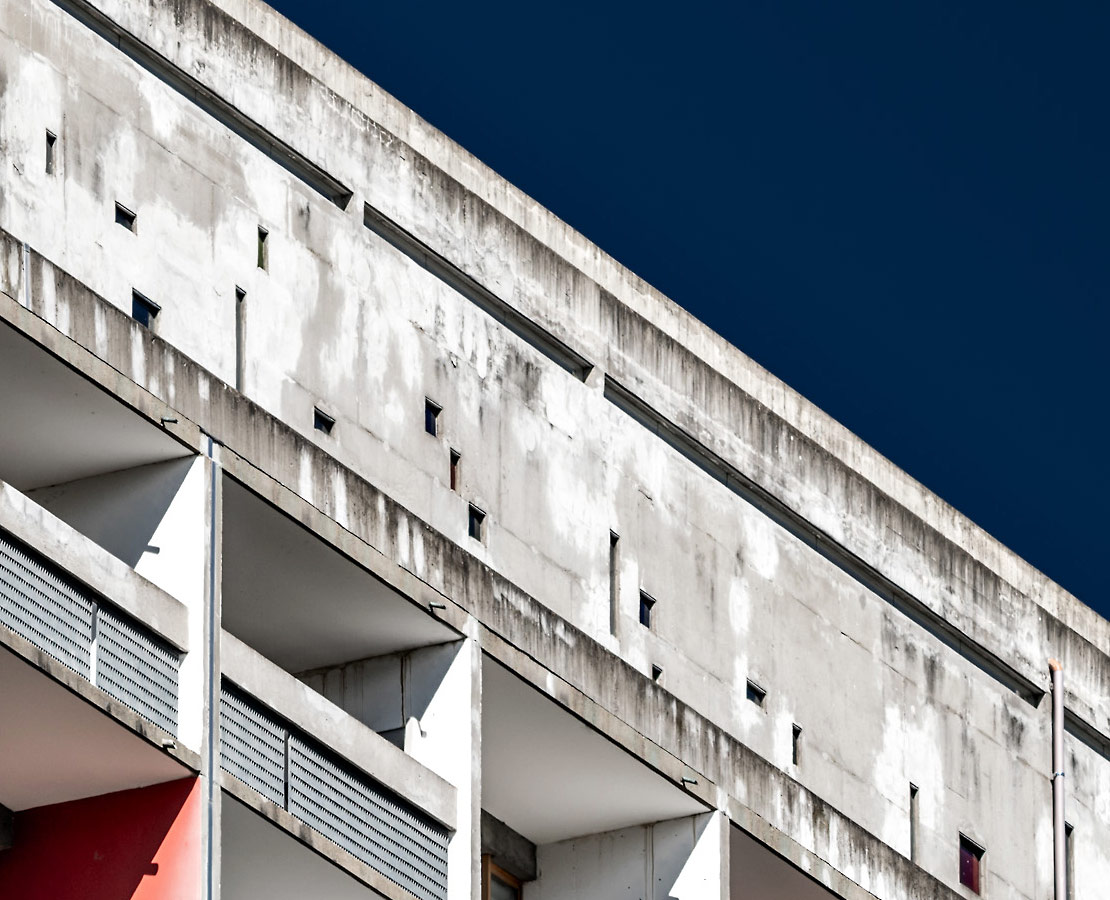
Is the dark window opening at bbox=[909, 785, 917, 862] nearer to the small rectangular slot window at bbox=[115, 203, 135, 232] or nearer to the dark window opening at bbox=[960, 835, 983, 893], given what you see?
the dark window opening at bbox=[960, 835, 983, 893]

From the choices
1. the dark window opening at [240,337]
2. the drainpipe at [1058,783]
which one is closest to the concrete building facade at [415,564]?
the dark window opening at [240,337]

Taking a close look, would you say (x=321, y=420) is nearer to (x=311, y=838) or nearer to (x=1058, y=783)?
(x=311, y=838)

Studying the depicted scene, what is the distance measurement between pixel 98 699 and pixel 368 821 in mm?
3342

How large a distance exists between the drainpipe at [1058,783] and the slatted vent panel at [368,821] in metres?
11.5

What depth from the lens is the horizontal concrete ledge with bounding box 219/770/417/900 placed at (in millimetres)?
30125

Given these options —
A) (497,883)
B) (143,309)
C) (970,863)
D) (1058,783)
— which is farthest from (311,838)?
(1058,783)

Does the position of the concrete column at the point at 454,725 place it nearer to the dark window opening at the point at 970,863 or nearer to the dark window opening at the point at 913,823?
the dark window opening at the point at 913,823

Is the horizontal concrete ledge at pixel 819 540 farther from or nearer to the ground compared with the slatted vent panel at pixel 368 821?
farther from the ground

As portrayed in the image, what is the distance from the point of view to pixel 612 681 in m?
34.7

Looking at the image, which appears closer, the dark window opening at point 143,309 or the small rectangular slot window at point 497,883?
the small rectangular slot window at point 497,883

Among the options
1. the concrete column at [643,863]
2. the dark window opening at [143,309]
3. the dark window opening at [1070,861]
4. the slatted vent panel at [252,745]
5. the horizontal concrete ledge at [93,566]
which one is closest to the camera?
the horizontal concrete ledge at [93,566]

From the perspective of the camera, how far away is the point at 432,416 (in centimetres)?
3878

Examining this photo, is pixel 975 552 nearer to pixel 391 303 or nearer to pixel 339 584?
pixel 391 303

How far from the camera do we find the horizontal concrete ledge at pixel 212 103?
3647 centimetres
